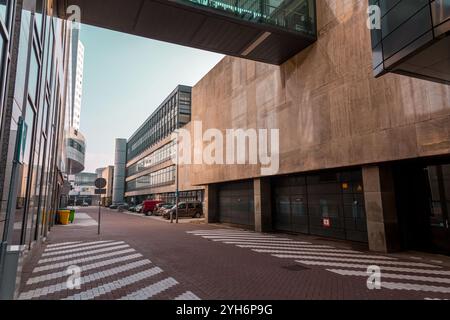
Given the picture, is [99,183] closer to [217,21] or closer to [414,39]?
[217,21]

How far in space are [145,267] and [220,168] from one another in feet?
49.7

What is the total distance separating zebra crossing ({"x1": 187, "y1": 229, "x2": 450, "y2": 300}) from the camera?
7.00 m

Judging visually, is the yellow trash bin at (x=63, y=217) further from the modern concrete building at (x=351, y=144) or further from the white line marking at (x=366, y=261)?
the white line marking at (x=366, y=261)

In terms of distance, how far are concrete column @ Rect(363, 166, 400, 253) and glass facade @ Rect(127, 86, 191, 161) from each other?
41.9 m

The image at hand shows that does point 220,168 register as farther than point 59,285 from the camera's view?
Yes

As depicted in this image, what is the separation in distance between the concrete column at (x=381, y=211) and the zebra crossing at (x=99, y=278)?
846cm

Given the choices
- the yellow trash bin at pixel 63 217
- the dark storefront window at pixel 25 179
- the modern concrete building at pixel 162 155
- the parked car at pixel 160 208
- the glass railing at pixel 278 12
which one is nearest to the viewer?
the dark storefront window at pixel 25 179

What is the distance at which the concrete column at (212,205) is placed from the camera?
88.8 ft

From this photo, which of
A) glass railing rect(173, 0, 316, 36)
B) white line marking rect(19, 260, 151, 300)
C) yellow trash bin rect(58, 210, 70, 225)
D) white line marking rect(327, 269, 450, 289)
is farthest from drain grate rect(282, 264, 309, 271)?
yellow trash bin rect(58, 210, 70, 225)

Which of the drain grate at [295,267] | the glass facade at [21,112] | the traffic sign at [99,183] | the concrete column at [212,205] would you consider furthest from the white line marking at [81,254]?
the concrete column at [212,205]

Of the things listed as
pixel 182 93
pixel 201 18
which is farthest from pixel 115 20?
pixel 182 93

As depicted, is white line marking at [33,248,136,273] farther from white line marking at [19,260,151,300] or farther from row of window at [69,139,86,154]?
row of window at [69,139,86,154]

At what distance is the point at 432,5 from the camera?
6867 millimetres
